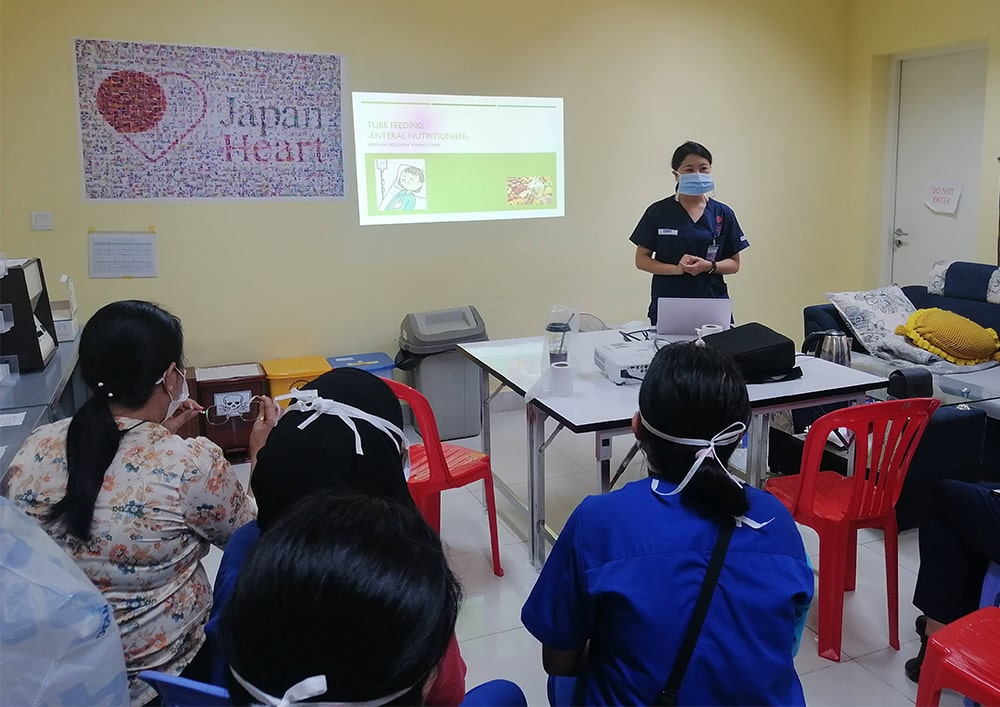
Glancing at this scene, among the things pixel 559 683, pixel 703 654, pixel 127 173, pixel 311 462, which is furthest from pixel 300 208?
pixel 703 654

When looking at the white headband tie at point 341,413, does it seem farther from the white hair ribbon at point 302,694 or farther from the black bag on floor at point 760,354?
the black bag on floor at point 760,354

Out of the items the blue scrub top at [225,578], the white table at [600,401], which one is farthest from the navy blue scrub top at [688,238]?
the blue scrub top at [225,578]

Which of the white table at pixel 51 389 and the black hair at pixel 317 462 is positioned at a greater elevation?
the black hair at pixel 317 462

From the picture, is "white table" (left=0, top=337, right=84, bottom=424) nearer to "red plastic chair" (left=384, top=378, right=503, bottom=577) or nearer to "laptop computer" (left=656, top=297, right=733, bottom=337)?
"red plastic chair" (left=384, top=378, right=503, bottom=577)

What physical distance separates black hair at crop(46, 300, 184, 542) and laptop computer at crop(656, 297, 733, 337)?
6.21ft

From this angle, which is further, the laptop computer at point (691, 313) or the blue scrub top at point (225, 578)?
the laptop computer at point (691, 313)

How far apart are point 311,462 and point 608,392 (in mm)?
1450

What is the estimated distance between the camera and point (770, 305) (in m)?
5.60

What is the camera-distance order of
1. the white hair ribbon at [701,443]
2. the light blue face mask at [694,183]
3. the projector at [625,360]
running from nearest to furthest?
the white hair ribbon at [701,443] < the projector at [625,360] < the light blue face mask at [694,183]

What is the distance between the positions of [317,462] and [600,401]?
1.33m

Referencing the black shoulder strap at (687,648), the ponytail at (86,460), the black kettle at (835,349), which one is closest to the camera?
the black shoulder strap at (687,648)

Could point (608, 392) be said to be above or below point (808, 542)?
above

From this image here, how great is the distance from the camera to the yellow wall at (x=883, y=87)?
479 centimetres

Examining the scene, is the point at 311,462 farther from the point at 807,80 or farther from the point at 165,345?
the point at 807,80
